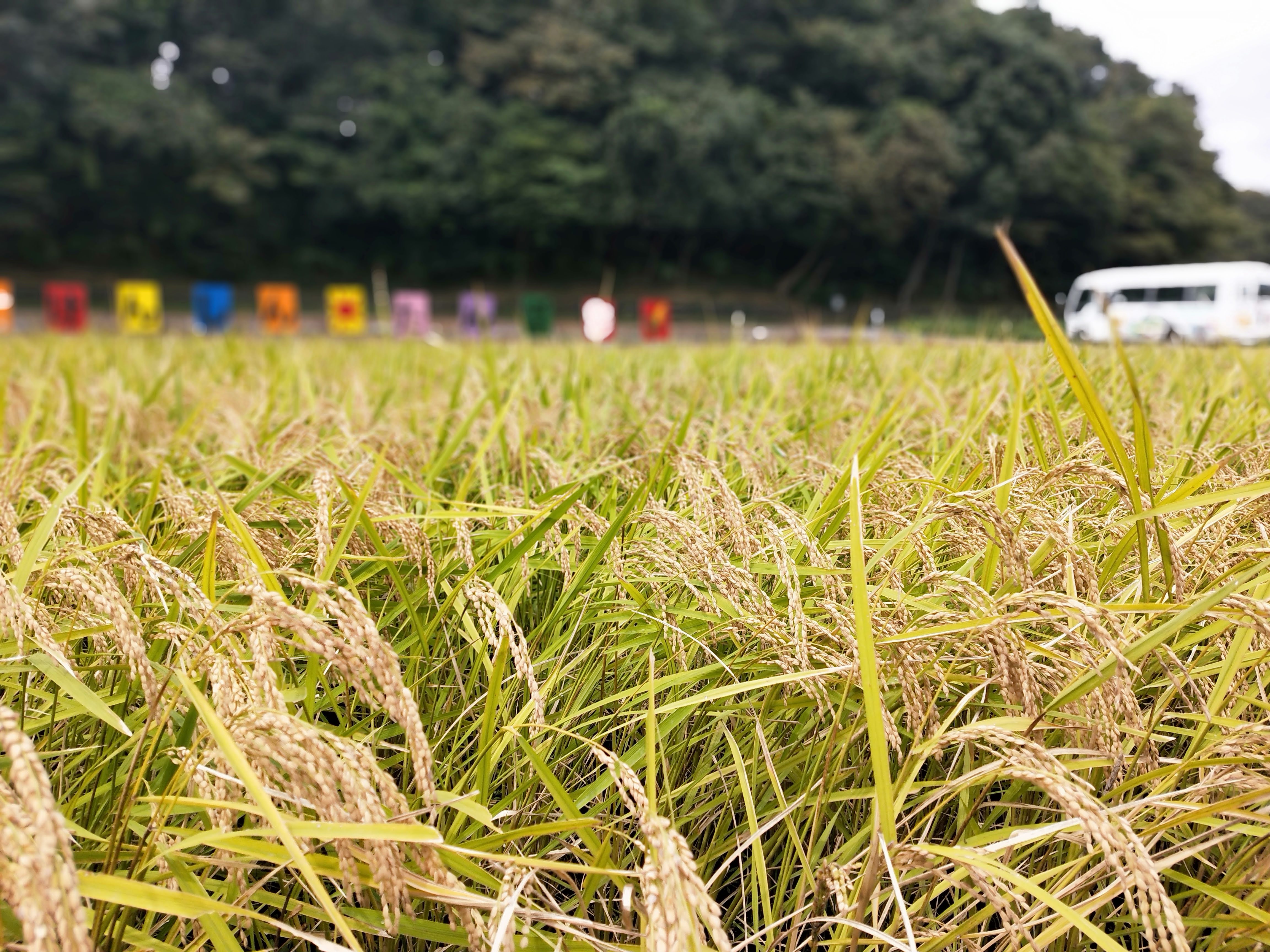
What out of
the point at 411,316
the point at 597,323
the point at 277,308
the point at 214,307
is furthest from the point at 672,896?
the point at 277,308

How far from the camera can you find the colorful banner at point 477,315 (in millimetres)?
3691

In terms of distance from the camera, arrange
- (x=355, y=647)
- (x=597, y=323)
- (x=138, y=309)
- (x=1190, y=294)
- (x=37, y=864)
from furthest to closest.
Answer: (x=1190, y=294) → (x=138, y=309) → (x=597, y=323) → (x=355, y=647) → (x=37, y=864)

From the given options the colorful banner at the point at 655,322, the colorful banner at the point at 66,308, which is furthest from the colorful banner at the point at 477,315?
the colorful banner at the point at 66,308

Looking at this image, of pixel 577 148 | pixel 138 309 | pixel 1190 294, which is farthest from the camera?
pixel 577 148

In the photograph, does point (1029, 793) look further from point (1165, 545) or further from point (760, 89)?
point (760, 89)

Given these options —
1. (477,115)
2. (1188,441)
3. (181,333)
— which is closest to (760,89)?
(477,115)

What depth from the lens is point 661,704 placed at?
1.13 metres

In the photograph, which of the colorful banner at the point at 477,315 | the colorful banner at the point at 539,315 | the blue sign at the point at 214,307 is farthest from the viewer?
the blue sign at the point at 214,307

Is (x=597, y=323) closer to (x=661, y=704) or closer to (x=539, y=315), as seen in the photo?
(x=661, y=704)

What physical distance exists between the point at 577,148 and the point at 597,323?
3594 centimetres

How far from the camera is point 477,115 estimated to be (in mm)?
38781

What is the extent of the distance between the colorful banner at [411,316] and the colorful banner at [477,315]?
398mm

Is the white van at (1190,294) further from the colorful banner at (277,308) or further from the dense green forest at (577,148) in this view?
the colorful banner at (277,308)

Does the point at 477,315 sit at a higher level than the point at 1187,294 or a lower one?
lower
